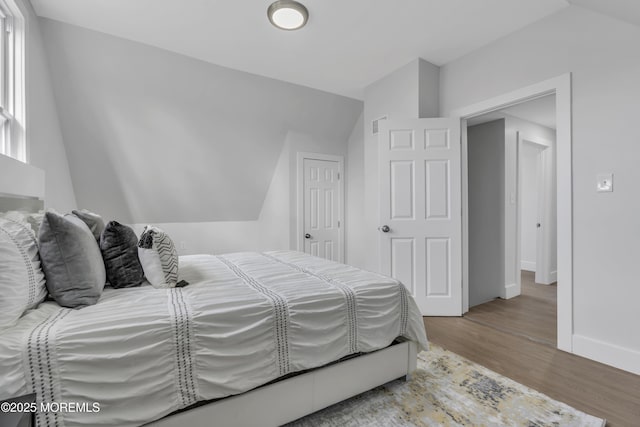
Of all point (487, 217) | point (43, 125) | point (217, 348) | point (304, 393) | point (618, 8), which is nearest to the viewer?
point (217, 348)

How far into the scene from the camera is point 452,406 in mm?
1649

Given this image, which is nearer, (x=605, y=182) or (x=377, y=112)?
(x=605, y=182)

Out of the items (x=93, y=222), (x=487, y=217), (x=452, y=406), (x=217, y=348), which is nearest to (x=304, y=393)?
(x=217, y=348)

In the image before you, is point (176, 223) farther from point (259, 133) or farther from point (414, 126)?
point (414, 126)

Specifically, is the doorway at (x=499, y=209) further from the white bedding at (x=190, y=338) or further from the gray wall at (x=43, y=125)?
the gray wall at (x=43, y=125)

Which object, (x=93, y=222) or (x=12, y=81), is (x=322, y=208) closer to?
(x=93, y=222)

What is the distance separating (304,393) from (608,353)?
7.27 ft

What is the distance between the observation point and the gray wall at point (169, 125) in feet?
9.17

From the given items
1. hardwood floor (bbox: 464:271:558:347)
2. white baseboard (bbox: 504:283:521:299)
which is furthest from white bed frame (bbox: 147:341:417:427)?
white baseboard (bbox: 504:283:521:299)

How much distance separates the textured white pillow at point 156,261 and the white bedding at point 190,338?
7 centimetres

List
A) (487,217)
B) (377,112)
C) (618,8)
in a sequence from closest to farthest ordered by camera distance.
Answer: (618,8) → (377,112) → (487,217)

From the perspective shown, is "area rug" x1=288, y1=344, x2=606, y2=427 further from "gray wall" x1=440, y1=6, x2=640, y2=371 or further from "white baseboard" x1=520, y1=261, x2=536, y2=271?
"white baseboard" x1=520, y1=261, x2=536, y2=271

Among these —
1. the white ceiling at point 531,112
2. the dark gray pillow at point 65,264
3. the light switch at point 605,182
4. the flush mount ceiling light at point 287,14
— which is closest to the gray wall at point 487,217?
the white ceiling at point 531,112

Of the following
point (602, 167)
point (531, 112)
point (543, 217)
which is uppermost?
point (531, 112)
